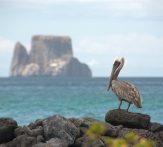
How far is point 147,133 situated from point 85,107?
40.0 m

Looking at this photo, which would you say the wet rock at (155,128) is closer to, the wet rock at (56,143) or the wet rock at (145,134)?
the wet rock at (145,134)

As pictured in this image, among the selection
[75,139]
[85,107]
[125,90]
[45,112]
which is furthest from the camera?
[85,107]

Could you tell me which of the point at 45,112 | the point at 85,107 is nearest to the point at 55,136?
the point at 45,112

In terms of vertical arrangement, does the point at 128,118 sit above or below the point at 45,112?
above

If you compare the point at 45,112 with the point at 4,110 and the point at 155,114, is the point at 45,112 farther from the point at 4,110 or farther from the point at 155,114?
the point at 155,114

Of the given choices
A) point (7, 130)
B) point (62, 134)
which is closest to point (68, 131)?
point (62, 134)

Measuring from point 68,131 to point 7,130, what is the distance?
162 centimetres

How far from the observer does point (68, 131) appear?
57.4 ft

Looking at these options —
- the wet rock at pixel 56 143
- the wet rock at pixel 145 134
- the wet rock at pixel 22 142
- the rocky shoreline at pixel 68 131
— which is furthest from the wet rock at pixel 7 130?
the wet rock at pixel 145 134

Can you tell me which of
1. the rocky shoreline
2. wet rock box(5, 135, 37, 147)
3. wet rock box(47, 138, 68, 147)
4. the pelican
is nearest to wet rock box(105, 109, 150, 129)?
the rocky shoreline

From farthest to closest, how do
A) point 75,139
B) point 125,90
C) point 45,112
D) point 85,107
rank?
1. point 85,107
2. point 45,112
3. point 125,90
4. point 75,139

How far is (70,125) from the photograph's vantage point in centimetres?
1770

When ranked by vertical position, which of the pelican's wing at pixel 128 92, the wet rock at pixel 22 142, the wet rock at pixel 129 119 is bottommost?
the wet rock at pixel 22 142

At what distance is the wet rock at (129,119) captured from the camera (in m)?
18.9
